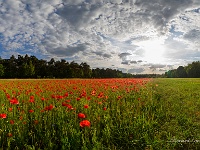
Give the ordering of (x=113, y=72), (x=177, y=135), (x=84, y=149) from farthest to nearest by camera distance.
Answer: (x=113, y=72) → (x=177, y=135) → (x=84, y=149)

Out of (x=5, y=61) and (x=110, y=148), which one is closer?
(x=110, y=148)

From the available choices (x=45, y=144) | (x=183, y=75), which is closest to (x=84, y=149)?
(x=45, y=144)

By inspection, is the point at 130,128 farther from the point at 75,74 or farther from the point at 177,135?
the point at 75,74

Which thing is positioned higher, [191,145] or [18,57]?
[18,57]

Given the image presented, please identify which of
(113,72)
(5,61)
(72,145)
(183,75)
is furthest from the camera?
(113,72)

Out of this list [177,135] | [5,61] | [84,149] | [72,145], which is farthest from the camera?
[5,61]

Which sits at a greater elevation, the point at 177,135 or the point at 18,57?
the point at 18,57

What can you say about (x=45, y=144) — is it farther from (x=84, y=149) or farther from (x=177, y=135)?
(x=177, y=135)

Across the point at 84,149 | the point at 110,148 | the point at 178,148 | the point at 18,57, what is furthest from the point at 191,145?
the point at 18,57

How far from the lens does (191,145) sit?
4.31 m

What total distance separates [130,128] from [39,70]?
252 feet

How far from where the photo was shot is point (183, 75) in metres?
117

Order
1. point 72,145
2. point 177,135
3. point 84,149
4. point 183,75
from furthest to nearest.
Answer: point 183,75 < point 177,135 < point 72,145 < point 84,149

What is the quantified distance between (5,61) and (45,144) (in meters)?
79.1
